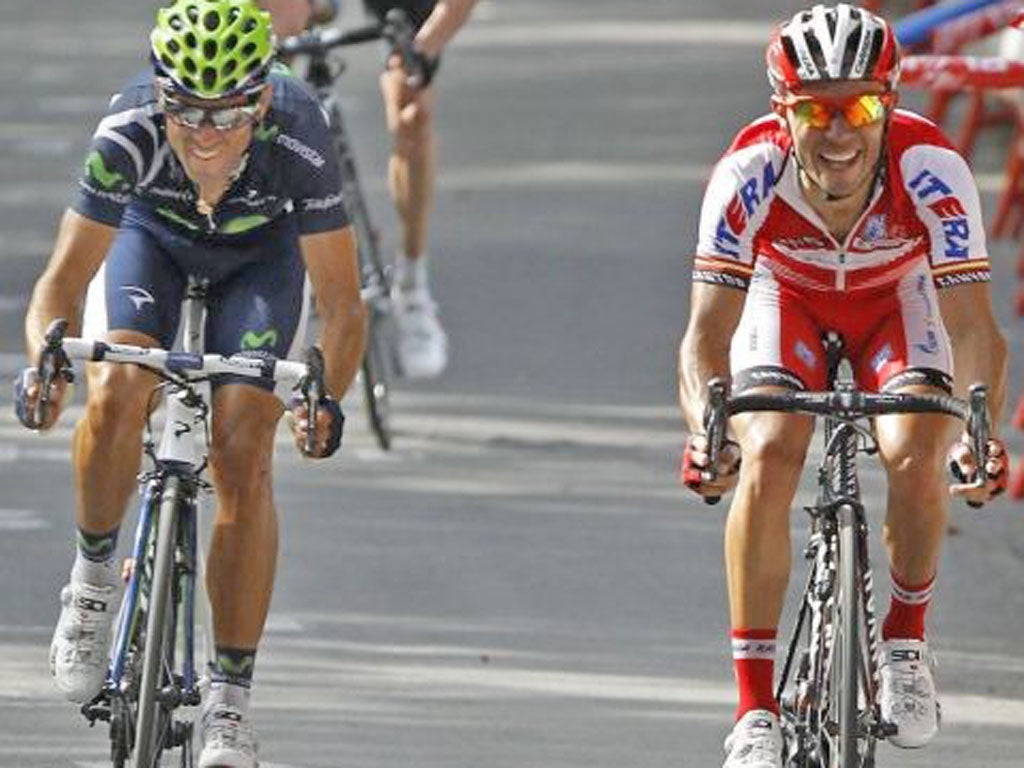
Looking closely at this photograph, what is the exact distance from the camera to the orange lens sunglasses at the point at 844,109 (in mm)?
7887

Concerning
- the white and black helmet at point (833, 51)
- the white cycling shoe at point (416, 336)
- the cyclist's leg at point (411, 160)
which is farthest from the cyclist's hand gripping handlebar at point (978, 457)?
the cyclist's leg at point (411, 160)

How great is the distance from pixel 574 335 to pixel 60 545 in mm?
4178

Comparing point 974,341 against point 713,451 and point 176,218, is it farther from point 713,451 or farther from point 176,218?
point 176,218

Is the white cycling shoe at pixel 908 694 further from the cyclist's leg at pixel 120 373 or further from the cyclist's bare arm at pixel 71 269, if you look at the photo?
the cyclist's bare arm at pixel 71 269

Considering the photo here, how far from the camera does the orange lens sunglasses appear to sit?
7.89 metres

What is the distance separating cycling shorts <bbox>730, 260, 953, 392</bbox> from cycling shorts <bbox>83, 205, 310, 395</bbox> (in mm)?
1079

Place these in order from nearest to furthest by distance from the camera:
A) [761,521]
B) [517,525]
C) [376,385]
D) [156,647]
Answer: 1. [156,647]
2. [761,521]
3. [517,525]
4. [376,385]

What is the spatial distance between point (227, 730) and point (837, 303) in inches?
69.4

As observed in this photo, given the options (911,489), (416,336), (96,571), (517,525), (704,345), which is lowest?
(517,525)

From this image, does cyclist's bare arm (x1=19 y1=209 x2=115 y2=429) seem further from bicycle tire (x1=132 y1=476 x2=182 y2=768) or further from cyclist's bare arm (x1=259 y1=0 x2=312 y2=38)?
cyclist's bare arm (x1=259 y1=0 x2=312 y2=38)

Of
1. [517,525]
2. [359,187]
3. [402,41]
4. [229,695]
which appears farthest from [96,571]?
[402,41]

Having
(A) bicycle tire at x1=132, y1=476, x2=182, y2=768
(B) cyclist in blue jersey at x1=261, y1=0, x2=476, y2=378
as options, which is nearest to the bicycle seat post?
(A) bicycle tire at x1=132, y1=476, x2=182, y2=768

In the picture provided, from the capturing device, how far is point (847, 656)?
7449 mm

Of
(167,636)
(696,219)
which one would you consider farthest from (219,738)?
(696,219)
